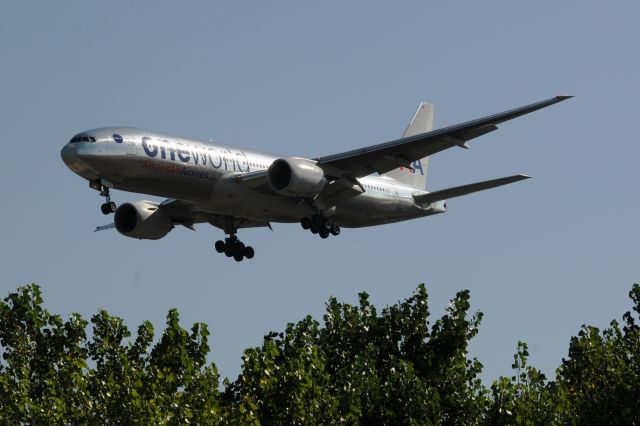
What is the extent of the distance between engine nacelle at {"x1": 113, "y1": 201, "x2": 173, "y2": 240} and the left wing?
8006 mm

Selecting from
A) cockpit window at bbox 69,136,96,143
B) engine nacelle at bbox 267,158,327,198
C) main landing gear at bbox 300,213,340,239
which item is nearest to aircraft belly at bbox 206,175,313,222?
main landing gear at bbox 300,213,340,239

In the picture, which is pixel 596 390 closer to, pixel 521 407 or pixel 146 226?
pixel 521 407

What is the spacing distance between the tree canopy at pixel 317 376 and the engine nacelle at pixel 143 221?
189 inches

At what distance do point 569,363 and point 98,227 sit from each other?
22858 millimetres

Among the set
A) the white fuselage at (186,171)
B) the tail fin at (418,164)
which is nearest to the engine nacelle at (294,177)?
the white fuselage at (186,171)

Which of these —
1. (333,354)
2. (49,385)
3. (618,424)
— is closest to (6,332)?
(49,385)

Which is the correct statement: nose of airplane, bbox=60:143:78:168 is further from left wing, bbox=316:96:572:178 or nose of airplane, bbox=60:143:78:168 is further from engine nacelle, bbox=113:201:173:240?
left wing, bbox=316:96:572:178

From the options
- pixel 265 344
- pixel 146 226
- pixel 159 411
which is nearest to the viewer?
pixel 159 411

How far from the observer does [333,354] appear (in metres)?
70.4

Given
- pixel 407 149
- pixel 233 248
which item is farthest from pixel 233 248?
pixel 407 149

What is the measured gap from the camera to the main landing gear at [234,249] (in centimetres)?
6906

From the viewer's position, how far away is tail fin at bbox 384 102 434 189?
7519cm

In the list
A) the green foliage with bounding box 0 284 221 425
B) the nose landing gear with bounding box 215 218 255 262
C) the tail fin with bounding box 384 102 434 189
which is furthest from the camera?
the tail fin with bounding box 384 102 434 189

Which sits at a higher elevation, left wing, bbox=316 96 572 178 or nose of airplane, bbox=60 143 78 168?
left wing, bbox=316 96 572 178
